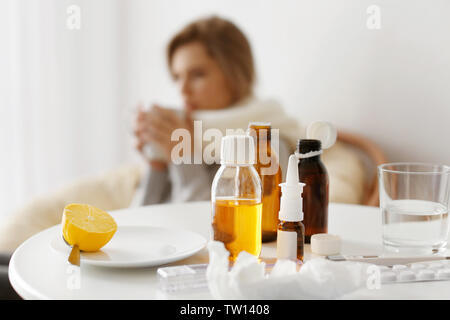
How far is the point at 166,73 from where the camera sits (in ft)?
7.02

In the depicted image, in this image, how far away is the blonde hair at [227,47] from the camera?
1600 millimetres

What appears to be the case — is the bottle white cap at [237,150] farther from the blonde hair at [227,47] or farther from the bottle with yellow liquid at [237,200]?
the blonde hair at [227,47]

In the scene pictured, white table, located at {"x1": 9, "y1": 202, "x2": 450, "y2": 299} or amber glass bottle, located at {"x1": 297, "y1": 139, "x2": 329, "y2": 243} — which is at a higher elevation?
amber glass bottle, located at {"x1": 297, "y1": 139, "x2": 329, "y2": 243}

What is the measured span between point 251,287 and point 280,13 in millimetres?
1448

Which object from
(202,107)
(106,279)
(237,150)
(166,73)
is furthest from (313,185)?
(166,73)

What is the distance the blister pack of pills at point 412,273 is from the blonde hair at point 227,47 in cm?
109

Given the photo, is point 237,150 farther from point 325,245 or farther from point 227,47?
point 227,47

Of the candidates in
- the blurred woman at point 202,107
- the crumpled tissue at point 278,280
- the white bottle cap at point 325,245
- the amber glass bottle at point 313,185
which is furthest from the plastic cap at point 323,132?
the blurred woman at point 202,107

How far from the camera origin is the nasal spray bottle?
1.98 feet

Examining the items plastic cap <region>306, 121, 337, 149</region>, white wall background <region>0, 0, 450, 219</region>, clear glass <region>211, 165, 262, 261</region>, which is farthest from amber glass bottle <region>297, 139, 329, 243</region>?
white wall background <region>0, 0, 450, 219</region>

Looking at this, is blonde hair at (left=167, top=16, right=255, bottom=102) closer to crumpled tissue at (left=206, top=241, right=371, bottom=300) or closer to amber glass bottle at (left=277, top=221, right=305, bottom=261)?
amber glass bottle at (left=277, top=221, right=305, bottom=261)

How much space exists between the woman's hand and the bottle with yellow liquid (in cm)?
86

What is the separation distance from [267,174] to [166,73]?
4.94 ft

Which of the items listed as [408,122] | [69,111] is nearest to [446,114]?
[408,122]
